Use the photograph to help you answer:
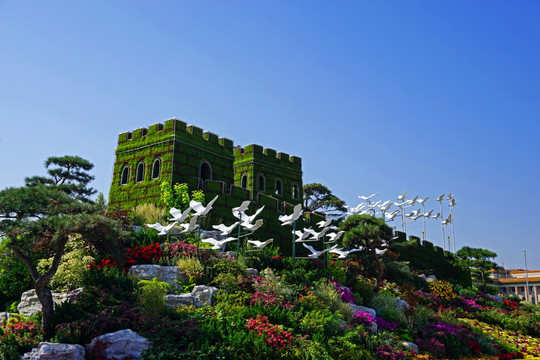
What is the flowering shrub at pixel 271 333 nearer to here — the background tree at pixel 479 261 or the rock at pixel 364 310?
the rock at pixel 364 310

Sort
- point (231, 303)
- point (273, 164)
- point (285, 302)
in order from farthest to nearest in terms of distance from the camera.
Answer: point (273, 164)
point (285, 302)
point (231, 303)

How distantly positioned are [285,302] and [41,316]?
663cm

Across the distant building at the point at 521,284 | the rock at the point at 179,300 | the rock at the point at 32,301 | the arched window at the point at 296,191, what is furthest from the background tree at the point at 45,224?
the distant building at the point at 521,284

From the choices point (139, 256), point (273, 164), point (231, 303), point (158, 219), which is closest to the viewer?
point (231, 303)

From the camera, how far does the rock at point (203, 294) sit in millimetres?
13489

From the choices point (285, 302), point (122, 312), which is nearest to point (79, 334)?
point (122, 312)

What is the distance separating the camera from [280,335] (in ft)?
38.5

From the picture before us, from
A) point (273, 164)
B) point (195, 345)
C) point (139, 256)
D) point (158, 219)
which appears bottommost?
point (195, 345)

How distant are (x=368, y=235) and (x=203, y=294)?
28.0ft

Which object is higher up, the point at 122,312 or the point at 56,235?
the point at 56,235

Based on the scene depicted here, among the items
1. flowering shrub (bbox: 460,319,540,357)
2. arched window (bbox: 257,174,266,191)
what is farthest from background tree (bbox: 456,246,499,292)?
arched window (bbox: 257,174,266,191)

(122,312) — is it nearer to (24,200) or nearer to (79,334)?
(79,334)

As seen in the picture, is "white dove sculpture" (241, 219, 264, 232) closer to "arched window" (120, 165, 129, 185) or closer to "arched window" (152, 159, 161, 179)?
"arched window" (152, 159, 161, 179)

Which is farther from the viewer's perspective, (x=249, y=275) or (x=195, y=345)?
(x=249, y=275)
